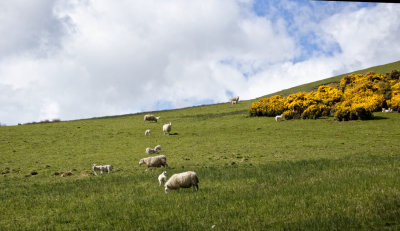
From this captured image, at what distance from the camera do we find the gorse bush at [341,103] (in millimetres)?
41969

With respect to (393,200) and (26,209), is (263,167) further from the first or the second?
(26,209)

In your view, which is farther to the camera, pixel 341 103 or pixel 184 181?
pixel 341 103

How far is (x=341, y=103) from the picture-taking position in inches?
1731

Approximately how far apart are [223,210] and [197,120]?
42.6 m

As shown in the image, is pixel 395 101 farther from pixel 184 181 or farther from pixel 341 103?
pixel 184 181

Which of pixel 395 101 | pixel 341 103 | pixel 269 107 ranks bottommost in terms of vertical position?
pixel 395 101

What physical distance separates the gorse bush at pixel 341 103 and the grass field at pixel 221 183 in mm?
3476

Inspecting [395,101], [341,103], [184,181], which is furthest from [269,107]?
[184,181]

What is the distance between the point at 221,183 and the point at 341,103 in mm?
33546

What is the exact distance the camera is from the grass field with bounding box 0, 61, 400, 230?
9.84 meters

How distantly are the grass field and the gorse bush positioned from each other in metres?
3.48

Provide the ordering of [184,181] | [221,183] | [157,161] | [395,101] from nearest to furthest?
[184,181]
[221,183]
[157,161]
[395,101]

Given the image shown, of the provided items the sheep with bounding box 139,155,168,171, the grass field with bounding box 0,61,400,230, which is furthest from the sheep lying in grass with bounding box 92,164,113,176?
the sheep with bounding box 139,155,168,171

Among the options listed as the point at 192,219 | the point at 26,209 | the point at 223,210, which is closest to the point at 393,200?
the point at 223,210
